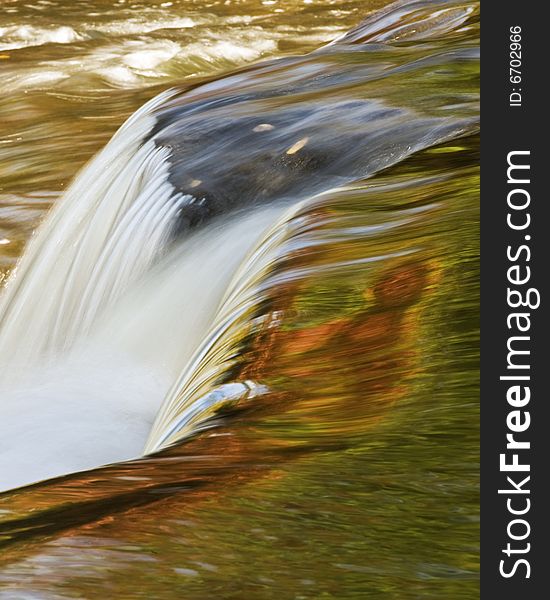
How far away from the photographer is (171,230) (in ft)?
15.0

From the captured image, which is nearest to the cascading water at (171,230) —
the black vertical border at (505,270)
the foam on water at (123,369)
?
the foam on water at (123,369)

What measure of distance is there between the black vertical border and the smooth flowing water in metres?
0.04

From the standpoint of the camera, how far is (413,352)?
7.55 ft

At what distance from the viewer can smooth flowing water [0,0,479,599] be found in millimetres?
1689

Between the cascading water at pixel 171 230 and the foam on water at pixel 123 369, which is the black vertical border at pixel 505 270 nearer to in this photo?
the cascading water at pixel 171 230

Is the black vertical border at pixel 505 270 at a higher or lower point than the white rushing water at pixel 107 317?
lower

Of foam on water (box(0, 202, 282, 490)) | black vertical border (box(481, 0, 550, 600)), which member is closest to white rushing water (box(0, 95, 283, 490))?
foam on water (box(0, 202, 282, 490))

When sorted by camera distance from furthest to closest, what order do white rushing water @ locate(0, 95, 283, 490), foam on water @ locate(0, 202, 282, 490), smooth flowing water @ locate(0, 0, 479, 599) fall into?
white rushing water @ locate(0, 95, 283, 490) → foam on water @ locate(0, 202, 282, 490) → smooth flowing water @ locate(0, 0, 479, 599)

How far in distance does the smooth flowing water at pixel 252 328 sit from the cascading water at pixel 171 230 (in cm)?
1

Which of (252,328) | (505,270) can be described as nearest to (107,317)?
(252,328)

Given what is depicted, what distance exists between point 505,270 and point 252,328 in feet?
2.06

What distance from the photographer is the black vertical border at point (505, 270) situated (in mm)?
1694

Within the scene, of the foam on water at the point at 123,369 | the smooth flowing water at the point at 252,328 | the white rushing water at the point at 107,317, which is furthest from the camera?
the white rushing water at the point at 107,317

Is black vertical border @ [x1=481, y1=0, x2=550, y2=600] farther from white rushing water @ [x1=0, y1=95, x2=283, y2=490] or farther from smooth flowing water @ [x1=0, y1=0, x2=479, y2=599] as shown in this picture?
white rushing water @ [x1=0, y1=95, x2=283, y2=490]
